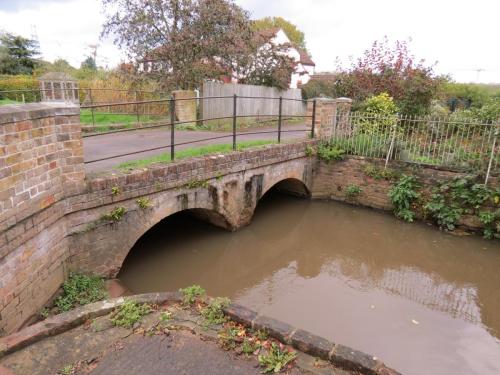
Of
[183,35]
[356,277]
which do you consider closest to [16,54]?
[183,35]

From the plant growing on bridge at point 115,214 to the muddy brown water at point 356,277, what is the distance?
1156 mm

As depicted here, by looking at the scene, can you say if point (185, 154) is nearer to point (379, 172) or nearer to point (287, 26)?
point (379, 172)

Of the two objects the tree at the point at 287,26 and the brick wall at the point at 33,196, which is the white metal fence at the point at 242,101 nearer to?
the brick wall at the point at 33,196

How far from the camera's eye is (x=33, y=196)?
388 cm

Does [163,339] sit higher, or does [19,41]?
[19,41]

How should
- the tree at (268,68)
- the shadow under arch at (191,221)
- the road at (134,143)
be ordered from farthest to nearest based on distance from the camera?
the tree at (268,68) → the shadow under arch at (191,221) → the road at (134,143)

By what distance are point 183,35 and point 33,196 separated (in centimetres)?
1040

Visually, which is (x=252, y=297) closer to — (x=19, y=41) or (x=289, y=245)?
(x=289, y=245)

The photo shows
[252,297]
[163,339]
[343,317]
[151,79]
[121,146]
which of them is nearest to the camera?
[163,339]

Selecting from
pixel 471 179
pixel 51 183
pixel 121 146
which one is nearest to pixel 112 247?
pixel 51 183

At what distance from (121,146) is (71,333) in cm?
581


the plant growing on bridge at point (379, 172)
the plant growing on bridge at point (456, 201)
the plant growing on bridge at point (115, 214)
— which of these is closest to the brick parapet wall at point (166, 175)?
the plant growing on bridge at point (115, 214)

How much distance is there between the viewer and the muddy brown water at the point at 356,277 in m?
4.39

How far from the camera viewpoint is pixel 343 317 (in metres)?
4.81
